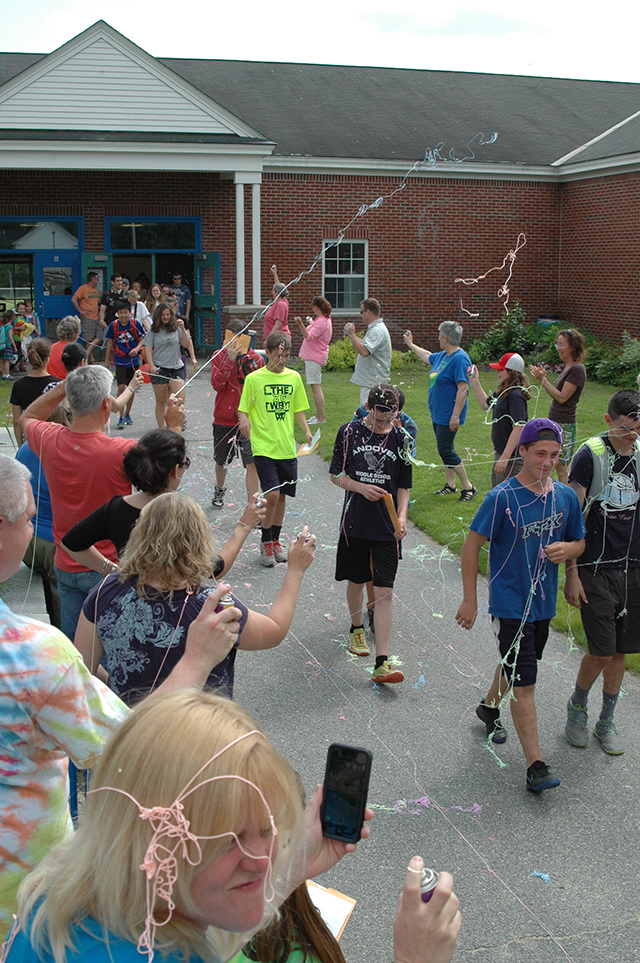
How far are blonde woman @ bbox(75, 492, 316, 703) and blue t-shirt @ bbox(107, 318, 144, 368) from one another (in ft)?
29.0

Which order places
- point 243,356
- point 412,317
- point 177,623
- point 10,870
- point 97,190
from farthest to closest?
point 412,317 → point 97,190 → point 243,356 → point 177,623 → point 10,870

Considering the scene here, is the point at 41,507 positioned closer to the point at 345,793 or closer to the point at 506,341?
the point at 345,793

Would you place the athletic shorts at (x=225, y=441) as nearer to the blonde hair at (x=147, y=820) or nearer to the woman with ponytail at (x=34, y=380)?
the woman with ponytail at (x=34, y=380)

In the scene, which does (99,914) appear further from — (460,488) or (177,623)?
(460,488)

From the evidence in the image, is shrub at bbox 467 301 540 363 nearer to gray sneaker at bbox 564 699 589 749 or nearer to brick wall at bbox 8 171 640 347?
brick wall at bbox 8 171 640 347

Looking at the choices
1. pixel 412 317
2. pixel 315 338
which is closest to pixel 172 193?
pixel 412 317

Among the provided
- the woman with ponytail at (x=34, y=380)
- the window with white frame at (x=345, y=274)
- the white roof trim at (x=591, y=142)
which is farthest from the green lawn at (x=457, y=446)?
the white roof trim at (x=591, y=142)

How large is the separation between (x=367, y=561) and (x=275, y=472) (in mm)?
1953

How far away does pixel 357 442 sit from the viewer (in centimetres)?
527

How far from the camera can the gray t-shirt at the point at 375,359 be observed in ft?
Answer: 34.0

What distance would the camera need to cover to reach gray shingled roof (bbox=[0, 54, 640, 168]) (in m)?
19.7

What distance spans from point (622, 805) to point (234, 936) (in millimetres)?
3107

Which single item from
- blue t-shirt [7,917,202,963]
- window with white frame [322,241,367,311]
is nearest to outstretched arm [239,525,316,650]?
blue t-shirt [7,917,202,963]

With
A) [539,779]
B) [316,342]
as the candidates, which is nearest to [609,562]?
[539,779]
